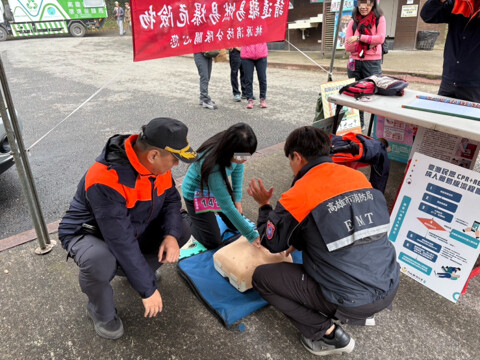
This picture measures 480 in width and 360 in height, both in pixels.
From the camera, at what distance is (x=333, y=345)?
1771mm

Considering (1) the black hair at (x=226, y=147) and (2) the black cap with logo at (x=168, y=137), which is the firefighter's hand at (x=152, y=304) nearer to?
(2) the black cap with logo at (x=168, y=137)

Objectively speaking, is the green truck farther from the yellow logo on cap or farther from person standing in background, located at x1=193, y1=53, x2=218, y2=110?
the yellow logo on cap

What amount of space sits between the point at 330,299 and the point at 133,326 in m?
1.10

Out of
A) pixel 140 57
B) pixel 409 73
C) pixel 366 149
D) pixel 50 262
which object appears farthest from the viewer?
pixel 409 73

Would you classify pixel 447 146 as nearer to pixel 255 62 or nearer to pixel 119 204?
pixel 119 204

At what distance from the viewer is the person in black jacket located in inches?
63.4

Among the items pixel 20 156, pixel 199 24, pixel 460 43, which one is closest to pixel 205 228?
pixel 20 156

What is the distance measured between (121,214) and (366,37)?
3.68m

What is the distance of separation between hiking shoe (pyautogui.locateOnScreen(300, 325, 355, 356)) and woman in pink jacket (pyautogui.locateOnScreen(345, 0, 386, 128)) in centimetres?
345

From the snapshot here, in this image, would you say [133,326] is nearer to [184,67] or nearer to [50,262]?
[50,262]

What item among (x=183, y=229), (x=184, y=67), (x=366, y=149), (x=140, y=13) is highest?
(x=140, y=13)

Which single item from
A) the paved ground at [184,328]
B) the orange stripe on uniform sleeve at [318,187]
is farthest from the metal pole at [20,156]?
the orange stripe on uniform sleeve at [318,187]

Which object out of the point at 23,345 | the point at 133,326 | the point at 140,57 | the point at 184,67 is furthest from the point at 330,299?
the point at 184,67

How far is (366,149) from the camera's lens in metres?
2.62
